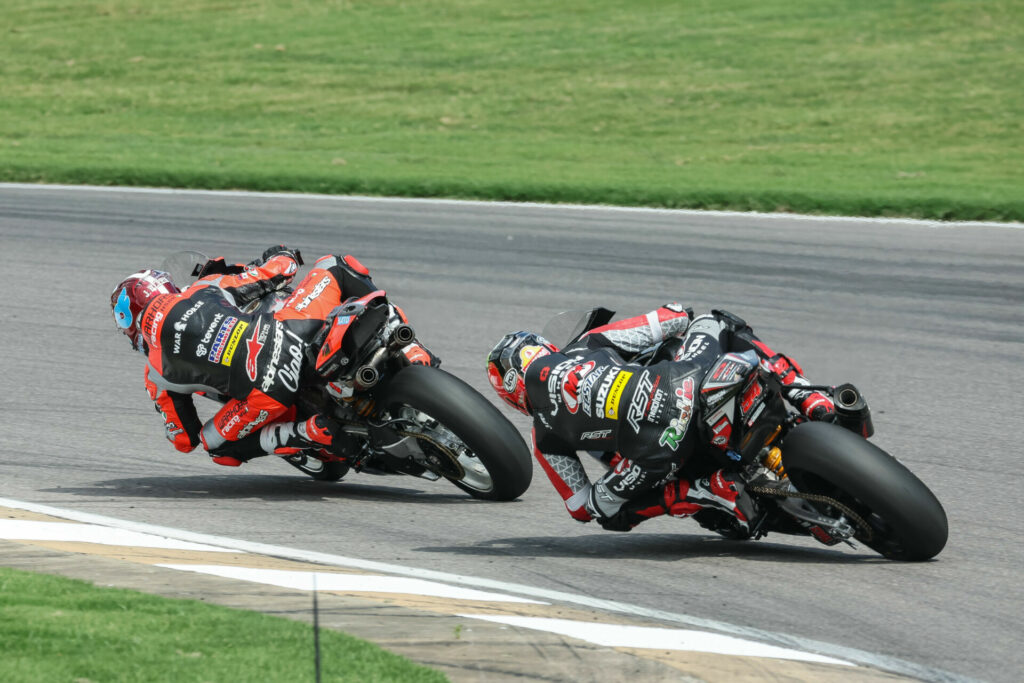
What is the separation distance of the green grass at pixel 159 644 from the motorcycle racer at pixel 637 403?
1.77 m

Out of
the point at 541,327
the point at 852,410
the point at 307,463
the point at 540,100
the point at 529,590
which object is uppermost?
the point at 852,410

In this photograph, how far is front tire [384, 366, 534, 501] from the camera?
20.9 feet

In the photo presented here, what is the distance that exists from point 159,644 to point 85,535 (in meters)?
1.74

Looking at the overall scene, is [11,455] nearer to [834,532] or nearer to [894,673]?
[834,532]

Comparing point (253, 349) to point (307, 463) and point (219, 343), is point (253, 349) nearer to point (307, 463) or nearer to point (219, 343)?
point (219, 343)

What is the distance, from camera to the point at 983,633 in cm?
483

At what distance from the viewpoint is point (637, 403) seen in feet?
18.8

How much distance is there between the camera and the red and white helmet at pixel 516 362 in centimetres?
619

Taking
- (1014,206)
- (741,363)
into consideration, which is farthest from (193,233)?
(741,363)

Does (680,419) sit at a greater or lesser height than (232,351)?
greater

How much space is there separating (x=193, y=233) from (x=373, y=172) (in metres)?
4.15

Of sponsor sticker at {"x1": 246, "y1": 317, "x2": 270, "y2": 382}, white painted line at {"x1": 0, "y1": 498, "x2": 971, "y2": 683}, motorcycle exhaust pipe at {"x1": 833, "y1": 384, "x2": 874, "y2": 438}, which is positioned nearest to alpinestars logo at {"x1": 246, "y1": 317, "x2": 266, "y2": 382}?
sponsor sticker at {"x1": 246, "y1": 317, "x2": 270, "y2": 382}

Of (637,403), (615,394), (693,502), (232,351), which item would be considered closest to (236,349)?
(232,351)

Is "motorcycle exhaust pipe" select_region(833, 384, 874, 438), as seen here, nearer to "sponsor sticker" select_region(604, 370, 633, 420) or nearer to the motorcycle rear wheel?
the motorcycle rear wheel
